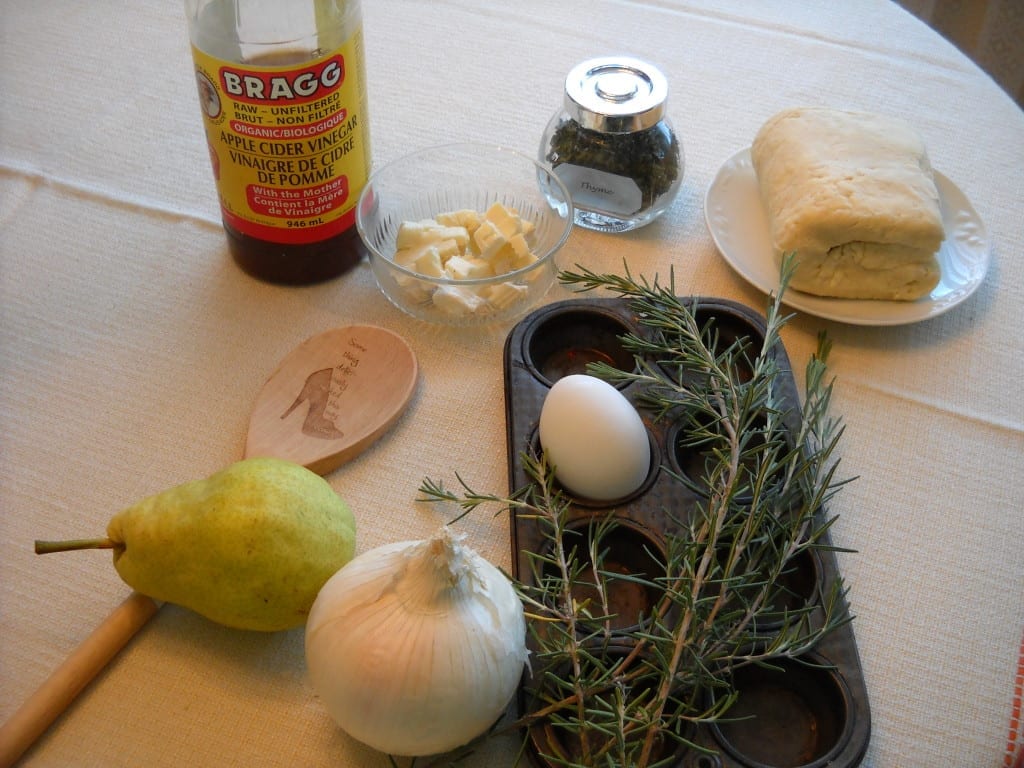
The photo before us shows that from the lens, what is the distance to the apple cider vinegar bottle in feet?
2.44

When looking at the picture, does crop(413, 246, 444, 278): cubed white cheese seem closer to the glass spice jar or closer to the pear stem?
the glass spice jar

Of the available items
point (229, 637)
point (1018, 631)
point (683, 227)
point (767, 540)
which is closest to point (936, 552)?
A: point (1018, 631)

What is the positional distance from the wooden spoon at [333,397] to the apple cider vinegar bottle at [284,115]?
113mm

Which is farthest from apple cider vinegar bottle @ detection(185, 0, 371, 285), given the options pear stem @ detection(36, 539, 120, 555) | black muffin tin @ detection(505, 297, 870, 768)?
pear stem @ detection(36, 539, 120, 555)

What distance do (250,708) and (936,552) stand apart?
51 cm

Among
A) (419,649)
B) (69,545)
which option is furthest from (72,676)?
(419,649)

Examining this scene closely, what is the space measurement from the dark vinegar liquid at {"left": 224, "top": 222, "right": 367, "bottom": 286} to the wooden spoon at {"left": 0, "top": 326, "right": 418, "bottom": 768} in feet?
0.31

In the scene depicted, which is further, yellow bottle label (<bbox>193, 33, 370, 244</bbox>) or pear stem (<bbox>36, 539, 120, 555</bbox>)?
yellow bottle label (<bbox>193, 33, 370, 244</bbox>)

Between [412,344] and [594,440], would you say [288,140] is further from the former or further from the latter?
[594,440]

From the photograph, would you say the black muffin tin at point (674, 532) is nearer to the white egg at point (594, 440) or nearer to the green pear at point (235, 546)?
the white egg at point (594, 440)

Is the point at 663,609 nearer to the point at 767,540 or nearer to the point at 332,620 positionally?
the point at 767,540

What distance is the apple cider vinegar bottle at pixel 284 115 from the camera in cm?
74

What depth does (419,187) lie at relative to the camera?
3.13 feet

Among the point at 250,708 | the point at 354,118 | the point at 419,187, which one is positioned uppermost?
the point at 354,118
